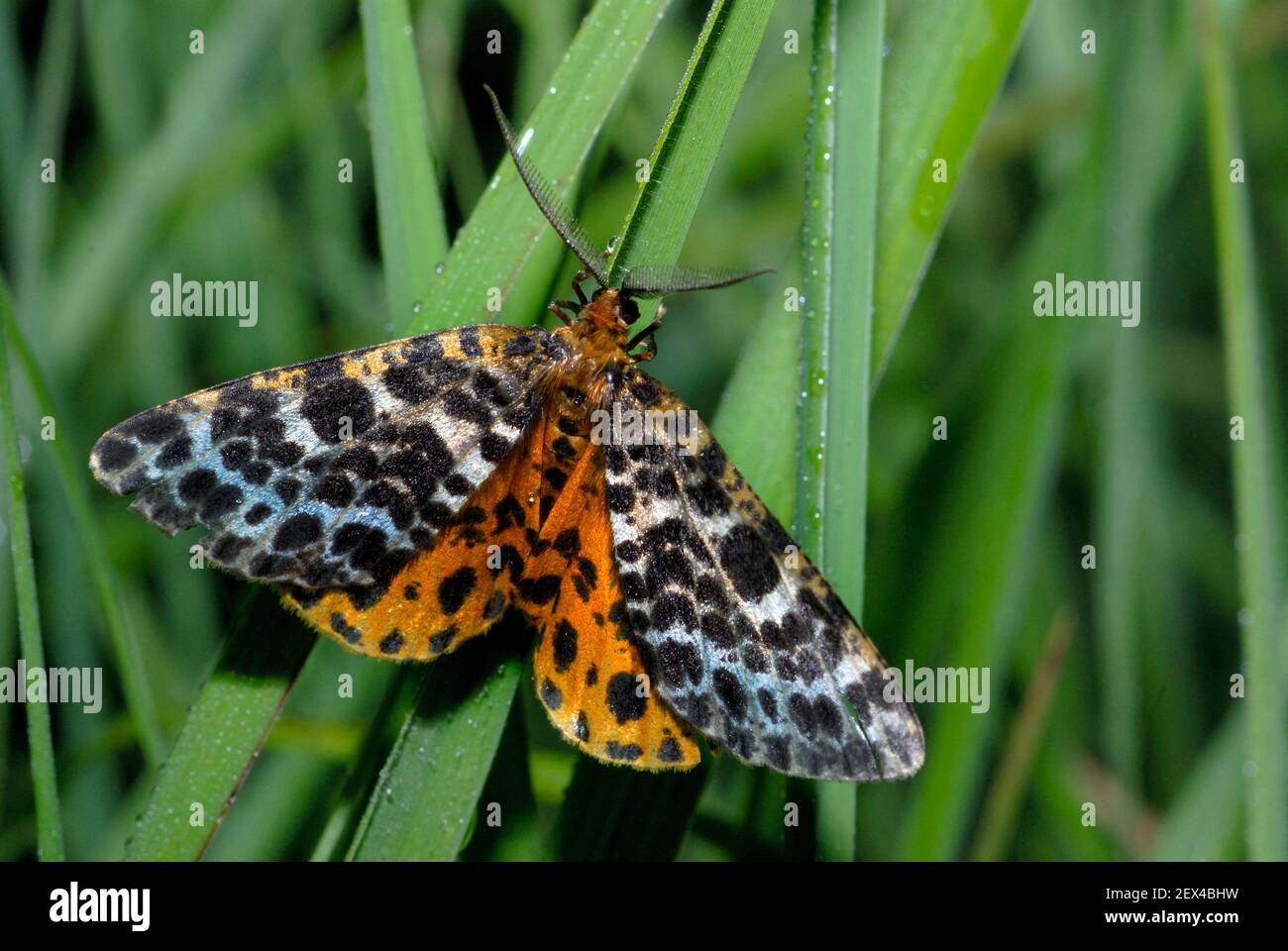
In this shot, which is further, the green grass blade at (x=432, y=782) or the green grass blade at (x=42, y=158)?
the green grass blade at (x=42, y=158)

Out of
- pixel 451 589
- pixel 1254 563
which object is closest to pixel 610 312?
pixel 451 589

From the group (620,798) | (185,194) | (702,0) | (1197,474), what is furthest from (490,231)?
(1197,474)

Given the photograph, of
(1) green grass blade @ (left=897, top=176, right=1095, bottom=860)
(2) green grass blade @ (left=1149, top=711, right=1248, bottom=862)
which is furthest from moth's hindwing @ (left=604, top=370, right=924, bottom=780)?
(2) green grass blade @ (left=1149, top=711, right=1248, bottom=862)

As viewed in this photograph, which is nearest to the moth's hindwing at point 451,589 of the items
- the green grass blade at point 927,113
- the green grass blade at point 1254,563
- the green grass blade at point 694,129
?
the green grass blade at point 694,129

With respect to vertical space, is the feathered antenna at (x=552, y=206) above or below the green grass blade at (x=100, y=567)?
above

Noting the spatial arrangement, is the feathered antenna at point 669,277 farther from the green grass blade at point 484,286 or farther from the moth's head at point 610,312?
the green grass blade at point 484,286

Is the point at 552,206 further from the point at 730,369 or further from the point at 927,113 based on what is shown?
the point at 730,369

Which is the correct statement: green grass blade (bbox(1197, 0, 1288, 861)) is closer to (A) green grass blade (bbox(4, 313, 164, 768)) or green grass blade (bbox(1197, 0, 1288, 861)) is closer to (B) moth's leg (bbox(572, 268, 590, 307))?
(B) moth's leg (bbox(572, 268, 590, 307))
